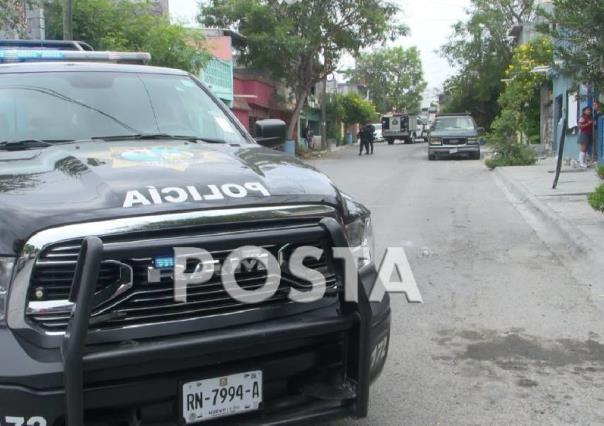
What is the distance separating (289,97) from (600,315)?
120 ft

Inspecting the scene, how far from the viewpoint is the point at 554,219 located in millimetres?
10328

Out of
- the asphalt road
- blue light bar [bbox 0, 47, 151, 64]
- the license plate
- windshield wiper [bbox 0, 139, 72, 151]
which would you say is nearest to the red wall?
the asphalt road

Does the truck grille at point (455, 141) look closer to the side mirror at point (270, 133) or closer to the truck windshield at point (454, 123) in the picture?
the truck windshield at point (454, 123)

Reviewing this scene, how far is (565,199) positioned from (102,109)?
10.2 m

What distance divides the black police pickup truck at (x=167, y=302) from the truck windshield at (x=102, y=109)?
0.66 metres

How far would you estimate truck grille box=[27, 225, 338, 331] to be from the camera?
2.59 meters

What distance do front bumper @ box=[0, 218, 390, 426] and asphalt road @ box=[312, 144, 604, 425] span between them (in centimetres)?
99

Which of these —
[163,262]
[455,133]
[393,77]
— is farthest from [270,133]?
[393,77]

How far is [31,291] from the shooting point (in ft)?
8.50

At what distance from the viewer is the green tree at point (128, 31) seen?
17.2m

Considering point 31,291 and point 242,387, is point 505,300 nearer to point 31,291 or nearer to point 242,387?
point 242,387

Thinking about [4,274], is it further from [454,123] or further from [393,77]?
[393,77]

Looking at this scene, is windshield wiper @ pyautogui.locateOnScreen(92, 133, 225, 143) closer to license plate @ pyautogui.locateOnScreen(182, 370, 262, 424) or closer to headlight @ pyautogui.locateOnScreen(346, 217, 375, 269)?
headlight @ pyautogui.locateOnScreen(346, 217, 375, 269)

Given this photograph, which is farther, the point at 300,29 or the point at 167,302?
the point at 300,29
